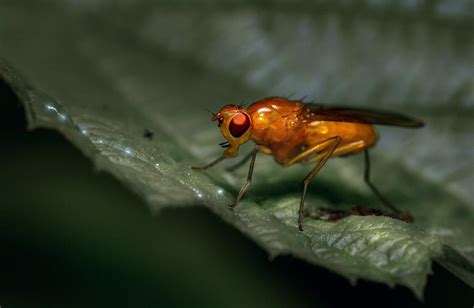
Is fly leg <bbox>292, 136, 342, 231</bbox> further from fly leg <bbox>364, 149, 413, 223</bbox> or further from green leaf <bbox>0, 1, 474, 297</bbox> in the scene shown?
fly leg <bbox>364, 149, 413, 223</bbox>

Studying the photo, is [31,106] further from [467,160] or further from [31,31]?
[467,160]

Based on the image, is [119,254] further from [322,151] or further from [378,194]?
[378,194]

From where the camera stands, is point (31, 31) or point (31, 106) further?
point (31, 31)

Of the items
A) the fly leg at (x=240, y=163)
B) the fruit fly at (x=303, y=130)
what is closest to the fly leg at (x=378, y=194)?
the fruit fly at (x=303, y=130)

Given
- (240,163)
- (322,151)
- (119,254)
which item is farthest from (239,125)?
(119,254)

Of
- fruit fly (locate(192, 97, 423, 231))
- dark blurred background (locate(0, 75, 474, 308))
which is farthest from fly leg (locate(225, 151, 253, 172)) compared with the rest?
dark blurred background (locate(0, 75, 474, 308))

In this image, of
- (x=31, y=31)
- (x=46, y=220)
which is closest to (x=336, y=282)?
(x=46, y=220)
